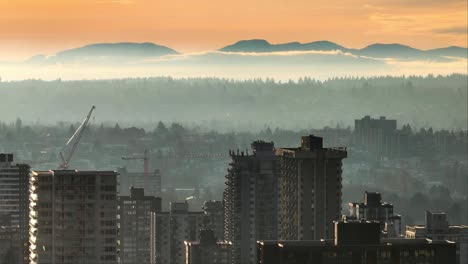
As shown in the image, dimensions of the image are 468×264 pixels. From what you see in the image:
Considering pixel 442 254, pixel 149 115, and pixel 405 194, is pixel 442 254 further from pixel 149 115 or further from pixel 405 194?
pixel 149 115

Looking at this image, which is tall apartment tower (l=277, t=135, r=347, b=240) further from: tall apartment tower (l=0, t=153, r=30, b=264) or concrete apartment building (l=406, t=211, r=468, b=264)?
tall apartment tower (l=0, t=153, r=30, b=264)

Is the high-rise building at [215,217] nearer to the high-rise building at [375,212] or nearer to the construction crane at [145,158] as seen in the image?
the high-rise building at [375,212]

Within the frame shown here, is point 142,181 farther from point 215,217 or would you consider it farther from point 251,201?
point 251,201

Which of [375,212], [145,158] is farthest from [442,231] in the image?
[145,158]

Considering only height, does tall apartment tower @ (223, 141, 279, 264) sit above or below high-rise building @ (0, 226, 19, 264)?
above

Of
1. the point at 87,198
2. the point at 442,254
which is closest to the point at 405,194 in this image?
the point at 87,198

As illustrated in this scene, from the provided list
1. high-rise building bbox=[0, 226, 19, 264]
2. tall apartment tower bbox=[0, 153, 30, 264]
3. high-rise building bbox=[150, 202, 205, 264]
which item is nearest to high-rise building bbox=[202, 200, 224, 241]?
high-rise building bbox=[150, 202, 205, 264]
